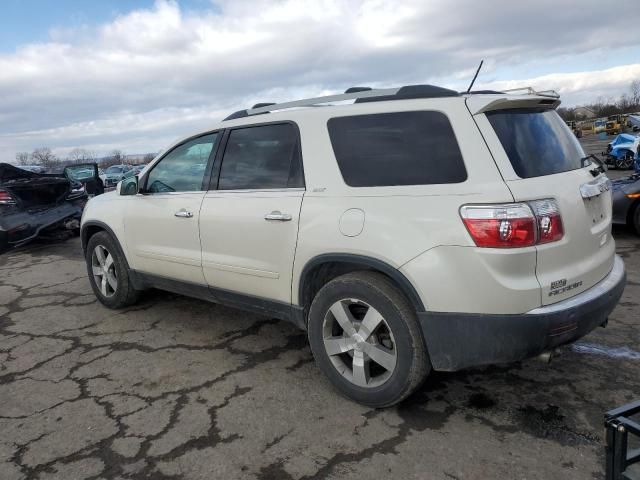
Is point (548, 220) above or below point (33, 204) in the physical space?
above

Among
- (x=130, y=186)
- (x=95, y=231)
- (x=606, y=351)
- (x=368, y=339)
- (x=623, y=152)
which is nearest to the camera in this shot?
(x=368, y=339)

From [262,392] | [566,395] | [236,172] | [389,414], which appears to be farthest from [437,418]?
[236,172]

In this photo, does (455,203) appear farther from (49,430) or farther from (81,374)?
(81,374)

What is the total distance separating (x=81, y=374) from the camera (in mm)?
3756

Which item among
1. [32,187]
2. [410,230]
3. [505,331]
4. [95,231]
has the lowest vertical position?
[505,331]

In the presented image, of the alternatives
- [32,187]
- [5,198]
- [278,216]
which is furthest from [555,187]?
[32,187]

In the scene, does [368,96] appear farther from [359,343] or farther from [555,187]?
[359,343]

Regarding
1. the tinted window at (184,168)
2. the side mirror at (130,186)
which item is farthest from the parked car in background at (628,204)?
the side mirror at (130,186)

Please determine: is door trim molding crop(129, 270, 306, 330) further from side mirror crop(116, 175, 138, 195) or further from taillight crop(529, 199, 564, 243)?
taillight crop(529, 199, 564, 243)

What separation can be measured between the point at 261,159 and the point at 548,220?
195 cm

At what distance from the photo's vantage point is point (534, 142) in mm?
2816

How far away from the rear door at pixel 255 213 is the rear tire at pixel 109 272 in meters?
1.41

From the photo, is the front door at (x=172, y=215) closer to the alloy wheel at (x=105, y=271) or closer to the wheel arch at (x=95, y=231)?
the wheel arch at (x=95, y=231)

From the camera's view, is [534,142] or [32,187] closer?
[534,142]
